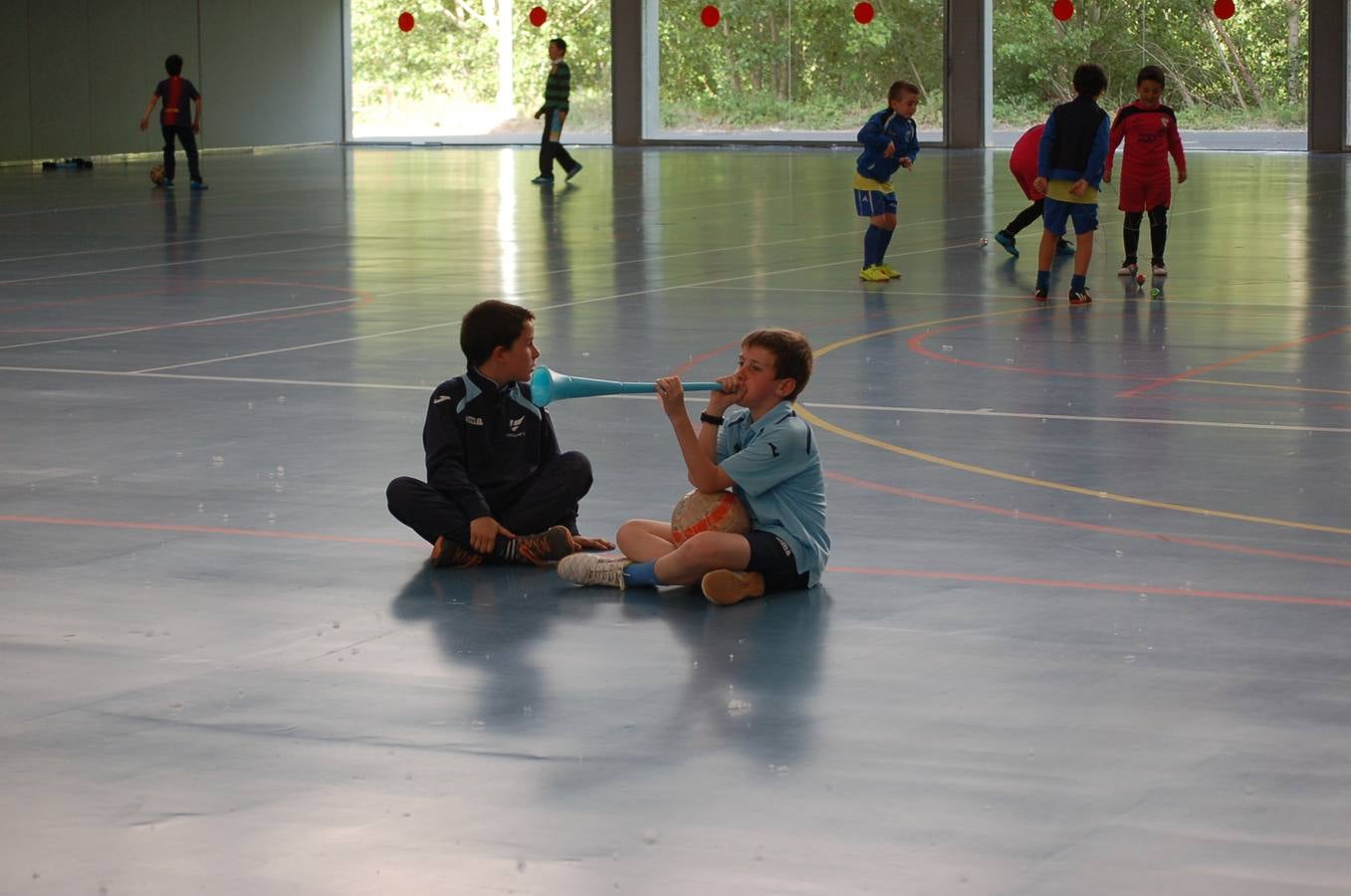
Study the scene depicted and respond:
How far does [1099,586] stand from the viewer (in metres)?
7.18

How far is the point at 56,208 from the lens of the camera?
27766 mm

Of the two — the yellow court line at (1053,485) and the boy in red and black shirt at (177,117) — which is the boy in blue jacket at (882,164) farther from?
the boy in red and black shirt at (177,117)

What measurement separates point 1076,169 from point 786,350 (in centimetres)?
958

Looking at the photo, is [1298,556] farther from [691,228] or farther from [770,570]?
[691,228]

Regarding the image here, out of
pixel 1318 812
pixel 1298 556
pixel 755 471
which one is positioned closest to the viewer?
pixel 1318 812

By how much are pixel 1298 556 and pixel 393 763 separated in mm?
3766

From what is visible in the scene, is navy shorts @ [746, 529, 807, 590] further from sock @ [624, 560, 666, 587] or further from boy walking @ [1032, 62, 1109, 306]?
boy walking @ [1032, 62, 1109, 306]

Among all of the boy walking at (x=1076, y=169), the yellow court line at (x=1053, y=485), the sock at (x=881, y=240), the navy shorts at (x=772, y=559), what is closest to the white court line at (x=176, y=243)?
the sock at (x=881, y=240)

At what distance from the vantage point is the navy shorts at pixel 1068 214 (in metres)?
16.1

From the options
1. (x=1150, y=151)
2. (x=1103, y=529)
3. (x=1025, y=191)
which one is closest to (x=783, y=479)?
(x=1103, y=529)

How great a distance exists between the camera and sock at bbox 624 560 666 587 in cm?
723

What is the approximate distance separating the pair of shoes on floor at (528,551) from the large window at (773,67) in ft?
129

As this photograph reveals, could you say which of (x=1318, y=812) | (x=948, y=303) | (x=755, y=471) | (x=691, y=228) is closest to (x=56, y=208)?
(x=691, y=228)

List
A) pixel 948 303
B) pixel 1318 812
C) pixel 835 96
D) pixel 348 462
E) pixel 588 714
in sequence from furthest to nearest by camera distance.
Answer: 1. pixel 835 96
2. pixel 948 303
3. pixel 348 462
4. pixel 588 714
5. pixel 1318 812
